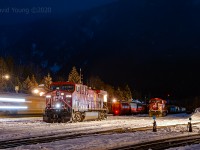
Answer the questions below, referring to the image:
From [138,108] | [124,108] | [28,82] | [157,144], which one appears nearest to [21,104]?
[124,108]

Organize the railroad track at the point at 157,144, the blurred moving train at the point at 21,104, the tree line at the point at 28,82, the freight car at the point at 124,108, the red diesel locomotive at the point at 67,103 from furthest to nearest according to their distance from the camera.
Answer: the tree line at the point at 28,82 → the freight car at the point at 124,108 → the blurred moving train at the point at 21,104 → the red diesel locomotive at the point at 67,103 → the railroad track at the point at 157,144

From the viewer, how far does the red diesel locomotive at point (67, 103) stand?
32.6m

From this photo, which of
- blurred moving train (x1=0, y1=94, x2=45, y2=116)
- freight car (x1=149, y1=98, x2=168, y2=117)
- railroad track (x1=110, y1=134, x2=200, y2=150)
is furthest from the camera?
freight car (x1=149, y1=98, x2=168, y2=117)

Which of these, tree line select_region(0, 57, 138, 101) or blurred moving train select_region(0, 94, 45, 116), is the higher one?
tree line select_region(0, 57, 138, 101)

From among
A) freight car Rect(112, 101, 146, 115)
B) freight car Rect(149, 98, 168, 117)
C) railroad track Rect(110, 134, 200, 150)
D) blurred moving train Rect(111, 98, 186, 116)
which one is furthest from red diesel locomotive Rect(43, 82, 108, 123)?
freight car Rect(112, 101, 146, 115)

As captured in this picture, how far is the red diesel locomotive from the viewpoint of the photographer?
32625 mm

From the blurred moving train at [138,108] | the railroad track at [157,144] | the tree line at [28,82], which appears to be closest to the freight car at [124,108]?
the blurred moving train at [138,108]

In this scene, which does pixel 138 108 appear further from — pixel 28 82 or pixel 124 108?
pixel 28 82

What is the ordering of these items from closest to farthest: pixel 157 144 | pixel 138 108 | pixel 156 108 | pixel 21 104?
→ pixel 157 144, pixel 21 104, pixel 156 108, pixel 138 108

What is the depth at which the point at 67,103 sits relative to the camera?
33219 millimetres

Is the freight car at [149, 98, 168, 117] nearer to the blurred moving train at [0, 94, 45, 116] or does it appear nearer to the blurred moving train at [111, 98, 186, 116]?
the blurred moving train at [111, 98, 186, 116]

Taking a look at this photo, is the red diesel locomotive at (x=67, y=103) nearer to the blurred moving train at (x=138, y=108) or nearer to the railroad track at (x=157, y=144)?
the railroad track at (x=157, y=144)

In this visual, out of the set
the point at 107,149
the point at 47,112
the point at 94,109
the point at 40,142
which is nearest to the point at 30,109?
the point at 94,109

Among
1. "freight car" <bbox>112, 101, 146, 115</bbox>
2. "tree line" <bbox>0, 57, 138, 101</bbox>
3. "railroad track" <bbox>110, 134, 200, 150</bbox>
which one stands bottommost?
"railroad track" <bbox>110, 134, 200, 150</bbox>
